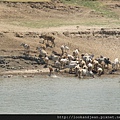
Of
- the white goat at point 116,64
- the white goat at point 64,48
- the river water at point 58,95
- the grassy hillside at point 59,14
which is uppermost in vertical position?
the grassy hillside at point 59,14

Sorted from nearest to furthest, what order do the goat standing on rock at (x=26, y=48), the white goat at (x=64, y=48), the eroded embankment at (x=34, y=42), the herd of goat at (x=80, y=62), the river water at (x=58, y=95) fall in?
the river water at (x=58, y=95)
the herd of goat at (x=80, y=62)
the eroded embankment at (x=34, y=42)
the goat standing on rock at (x=26, y=48)
the white goat at (x=64, y=48)

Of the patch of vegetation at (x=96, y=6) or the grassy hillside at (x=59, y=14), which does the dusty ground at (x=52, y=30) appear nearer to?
the grassy hillside at (x=59, y=14)

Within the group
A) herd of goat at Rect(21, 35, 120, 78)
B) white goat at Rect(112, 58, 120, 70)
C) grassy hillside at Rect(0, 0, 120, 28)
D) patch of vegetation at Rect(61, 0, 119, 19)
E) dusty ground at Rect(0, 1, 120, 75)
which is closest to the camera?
herd of goat at Rect(21, 35, 120, 78)

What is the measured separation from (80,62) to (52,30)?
4952mm

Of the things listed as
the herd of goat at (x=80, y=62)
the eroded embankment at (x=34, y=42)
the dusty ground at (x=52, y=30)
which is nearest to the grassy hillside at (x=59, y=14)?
the dusty ground at (x=52, y=30)

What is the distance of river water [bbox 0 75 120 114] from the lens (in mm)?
21328

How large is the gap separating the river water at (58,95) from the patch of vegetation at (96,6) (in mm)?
12131

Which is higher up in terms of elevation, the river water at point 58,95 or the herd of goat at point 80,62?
the herd of goat at point 80,62

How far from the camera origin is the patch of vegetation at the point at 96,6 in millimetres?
39844

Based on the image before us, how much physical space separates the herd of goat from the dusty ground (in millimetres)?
535

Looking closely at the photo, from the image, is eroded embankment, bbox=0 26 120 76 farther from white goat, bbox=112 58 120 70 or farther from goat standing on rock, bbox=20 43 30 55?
white goat, bbox=112 58 120 70

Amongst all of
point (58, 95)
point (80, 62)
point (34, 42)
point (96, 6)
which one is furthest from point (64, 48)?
point (96, 6)

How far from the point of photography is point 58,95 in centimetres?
Answer: 2359

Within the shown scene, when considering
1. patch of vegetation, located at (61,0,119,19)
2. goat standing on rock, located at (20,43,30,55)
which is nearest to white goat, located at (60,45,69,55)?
goat standing on rock, located at (20,43,30,55)
